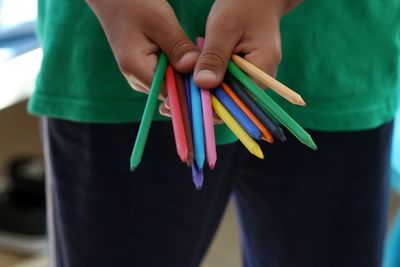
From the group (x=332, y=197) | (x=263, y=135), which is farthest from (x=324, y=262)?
(x=263, y=135)

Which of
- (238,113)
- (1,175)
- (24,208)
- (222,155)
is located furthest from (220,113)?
(1,175)

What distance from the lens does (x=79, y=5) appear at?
53 cm

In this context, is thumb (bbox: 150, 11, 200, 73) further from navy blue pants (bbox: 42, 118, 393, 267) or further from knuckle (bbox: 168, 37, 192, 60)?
navy blue pants (bbox: 42, 118, 393, 267)

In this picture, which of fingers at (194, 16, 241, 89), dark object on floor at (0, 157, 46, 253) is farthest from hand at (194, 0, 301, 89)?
dark object on floor at (0, 157, 46, 253)

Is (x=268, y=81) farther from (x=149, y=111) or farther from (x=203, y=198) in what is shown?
(x=203, y=198)

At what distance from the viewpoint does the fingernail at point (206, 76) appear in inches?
16.5

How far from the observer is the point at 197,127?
40 centimetres

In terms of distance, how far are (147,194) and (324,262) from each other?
0.20m

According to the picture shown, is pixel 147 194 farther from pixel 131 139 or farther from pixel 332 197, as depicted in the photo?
pixel 332 197

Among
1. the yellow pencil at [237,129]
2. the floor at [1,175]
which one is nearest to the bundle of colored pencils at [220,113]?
the yellow pencil at [237,129]

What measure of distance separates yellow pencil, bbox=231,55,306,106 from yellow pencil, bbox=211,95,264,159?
0.03 m

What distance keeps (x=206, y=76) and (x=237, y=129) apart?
0.17ft

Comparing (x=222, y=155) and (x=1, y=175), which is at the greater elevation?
(x=222, y=155)

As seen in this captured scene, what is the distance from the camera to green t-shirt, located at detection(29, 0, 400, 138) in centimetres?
54
